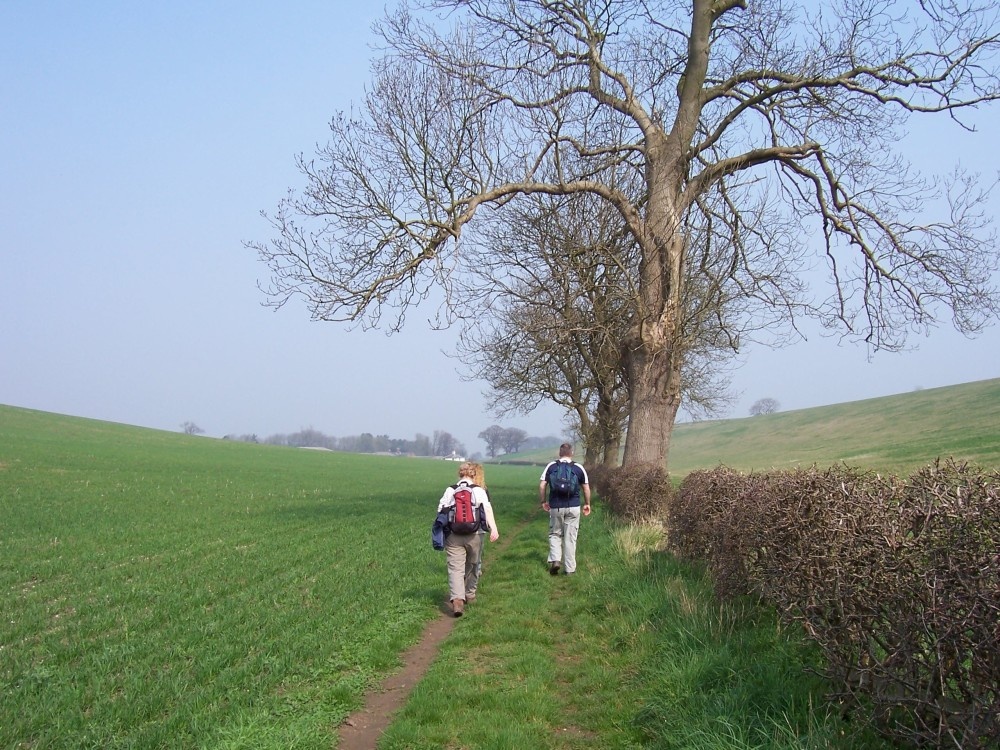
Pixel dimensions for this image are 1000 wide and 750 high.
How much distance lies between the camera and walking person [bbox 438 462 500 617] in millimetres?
8844

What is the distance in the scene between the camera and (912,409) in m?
60.5

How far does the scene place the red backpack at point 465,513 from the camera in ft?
29.1

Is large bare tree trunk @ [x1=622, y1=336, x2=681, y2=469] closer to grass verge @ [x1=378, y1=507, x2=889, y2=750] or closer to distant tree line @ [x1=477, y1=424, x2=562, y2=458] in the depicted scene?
grass verge @ [x1=378, y1=507, x2=889, y2=750]

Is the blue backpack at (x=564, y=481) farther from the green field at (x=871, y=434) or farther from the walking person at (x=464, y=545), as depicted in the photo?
the green field at (x=871, y=434)

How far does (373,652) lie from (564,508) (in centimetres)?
445

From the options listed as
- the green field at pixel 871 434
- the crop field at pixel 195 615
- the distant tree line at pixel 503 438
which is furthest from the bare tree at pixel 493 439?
the crop field at pixel 195 615

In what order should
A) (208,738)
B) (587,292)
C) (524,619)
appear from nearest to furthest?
(208,738) → (524,619) → (587,292)

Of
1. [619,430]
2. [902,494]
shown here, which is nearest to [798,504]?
[902,494]

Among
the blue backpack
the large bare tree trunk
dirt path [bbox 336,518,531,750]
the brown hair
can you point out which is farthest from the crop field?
the large bare tree trunk

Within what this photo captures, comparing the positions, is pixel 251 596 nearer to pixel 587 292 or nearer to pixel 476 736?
pixel 476 736

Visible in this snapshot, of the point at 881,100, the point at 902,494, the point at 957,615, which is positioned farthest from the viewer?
the point at 881,100

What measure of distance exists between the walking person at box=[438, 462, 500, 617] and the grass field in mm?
295

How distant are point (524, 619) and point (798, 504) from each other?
13.0 ft

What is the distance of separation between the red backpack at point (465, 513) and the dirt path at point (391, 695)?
106 centimetres
